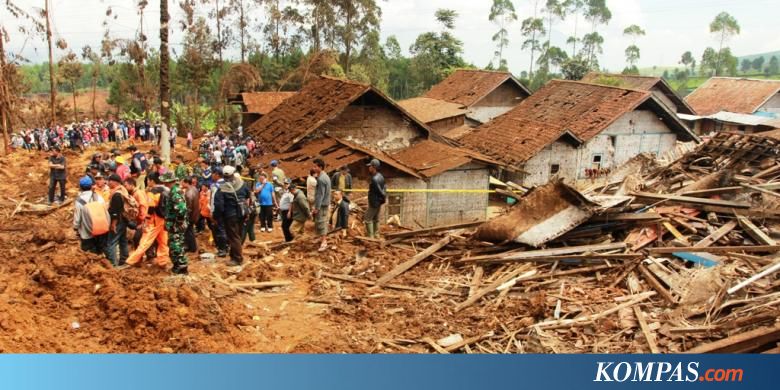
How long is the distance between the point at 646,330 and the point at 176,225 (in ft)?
21.7

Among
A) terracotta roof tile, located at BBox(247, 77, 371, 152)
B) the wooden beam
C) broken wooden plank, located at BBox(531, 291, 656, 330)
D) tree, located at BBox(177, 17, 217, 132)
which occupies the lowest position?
broken wooden plank, located at BBox(531, 291, 656, 330)

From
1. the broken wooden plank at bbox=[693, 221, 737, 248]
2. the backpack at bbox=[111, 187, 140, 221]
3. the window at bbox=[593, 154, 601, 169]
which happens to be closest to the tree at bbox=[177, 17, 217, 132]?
the window at bbox=[593, 154, 601, 169]

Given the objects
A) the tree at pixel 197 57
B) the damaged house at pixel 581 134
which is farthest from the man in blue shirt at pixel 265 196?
the tree at pixel 197 57

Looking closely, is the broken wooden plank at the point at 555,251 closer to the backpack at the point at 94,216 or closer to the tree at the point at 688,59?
the backpack at the point at 94,216

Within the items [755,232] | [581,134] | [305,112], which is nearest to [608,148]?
[581,134]

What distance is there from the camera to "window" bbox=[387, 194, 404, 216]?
18389 mm

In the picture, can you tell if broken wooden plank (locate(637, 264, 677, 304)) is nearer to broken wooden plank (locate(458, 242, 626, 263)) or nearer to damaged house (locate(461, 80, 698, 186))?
broken wooden plank (locate(458, 242, 626, 263))

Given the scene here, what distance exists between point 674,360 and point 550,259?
3270 mm

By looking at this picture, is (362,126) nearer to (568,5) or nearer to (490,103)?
(490,103)

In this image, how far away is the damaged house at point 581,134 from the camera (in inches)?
1042

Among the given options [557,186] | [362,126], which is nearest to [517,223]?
[557,186]

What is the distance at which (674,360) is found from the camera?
6.23 meters

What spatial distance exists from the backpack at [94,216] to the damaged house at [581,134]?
18972mm

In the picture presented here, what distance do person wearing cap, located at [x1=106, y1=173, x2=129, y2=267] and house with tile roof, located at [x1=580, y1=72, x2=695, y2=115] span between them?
112 feet
